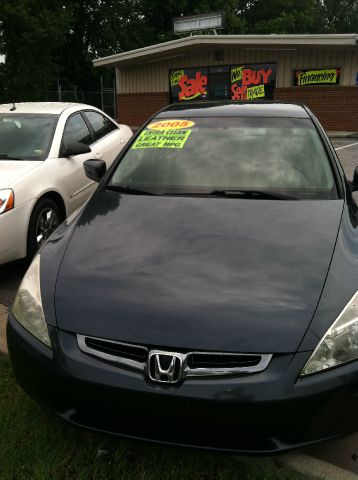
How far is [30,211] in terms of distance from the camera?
14.6 feet

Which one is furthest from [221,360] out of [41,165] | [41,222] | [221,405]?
[41,165]

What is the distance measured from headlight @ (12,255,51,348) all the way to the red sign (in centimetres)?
2029

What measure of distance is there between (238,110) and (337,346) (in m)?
2.24

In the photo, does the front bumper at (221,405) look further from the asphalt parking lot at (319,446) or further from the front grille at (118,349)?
the asphalt parking lot at (319,446)

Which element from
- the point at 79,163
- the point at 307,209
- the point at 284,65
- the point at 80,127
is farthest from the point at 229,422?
the point at 284,65

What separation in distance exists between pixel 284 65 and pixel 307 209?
1869cm

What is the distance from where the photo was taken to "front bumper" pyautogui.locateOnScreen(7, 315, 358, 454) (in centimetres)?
181

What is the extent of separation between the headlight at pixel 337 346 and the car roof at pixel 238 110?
6.53 ft

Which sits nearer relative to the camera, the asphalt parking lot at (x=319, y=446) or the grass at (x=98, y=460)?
the grass at (x=98, y=460)

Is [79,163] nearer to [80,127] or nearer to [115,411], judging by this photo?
[80,127]

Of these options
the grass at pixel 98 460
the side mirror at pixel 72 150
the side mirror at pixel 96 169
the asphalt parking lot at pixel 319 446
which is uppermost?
the side mirror at pixel 96 169

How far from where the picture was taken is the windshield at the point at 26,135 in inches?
197

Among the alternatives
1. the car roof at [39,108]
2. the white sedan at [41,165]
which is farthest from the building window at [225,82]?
the white sedan at [41,165]

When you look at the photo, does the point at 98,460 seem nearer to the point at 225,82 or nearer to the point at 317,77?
the point at 317,77
